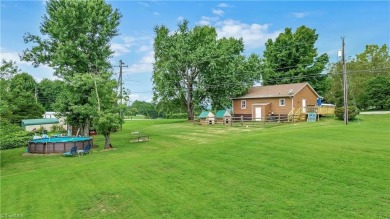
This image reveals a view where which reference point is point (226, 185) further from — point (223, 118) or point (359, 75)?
point (359, 75)

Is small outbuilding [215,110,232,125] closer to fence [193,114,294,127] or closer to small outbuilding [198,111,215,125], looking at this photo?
fence [193,114,294,127]

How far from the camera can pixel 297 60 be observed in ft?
178

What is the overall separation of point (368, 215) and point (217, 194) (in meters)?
4.31

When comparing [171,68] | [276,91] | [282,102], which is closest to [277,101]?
[282,102]

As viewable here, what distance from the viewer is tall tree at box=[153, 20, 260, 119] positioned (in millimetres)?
45562

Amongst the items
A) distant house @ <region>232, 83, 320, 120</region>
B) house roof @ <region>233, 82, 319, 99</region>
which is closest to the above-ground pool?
distant house @ <region>232, 83, 320, 120</region>

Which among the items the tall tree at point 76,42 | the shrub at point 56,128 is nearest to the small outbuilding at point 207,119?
the tall tree at point 76,42

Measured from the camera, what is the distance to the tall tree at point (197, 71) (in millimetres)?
45562

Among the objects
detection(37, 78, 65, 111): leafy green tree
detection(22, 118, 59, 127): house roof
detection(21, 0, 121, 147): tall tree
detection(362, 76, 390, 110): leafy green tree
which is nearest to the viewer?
detection(21, 0, 121, 147): tall tree

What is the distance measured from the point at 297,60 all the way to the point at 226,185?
49.0 m

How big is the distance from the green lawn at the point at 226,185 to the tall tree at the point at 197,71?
3062 cm

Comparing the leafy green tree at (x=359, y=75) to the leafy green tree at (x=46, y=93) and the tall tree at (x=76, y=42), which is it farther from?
the leafy green tree at (x=46, y=93)

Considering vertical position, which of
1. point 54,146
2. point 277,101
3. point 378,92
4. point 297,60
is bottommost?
point 54,146

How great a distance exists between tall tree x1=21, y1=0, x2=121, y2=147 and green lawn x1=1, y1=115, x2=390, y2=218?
16.8m
